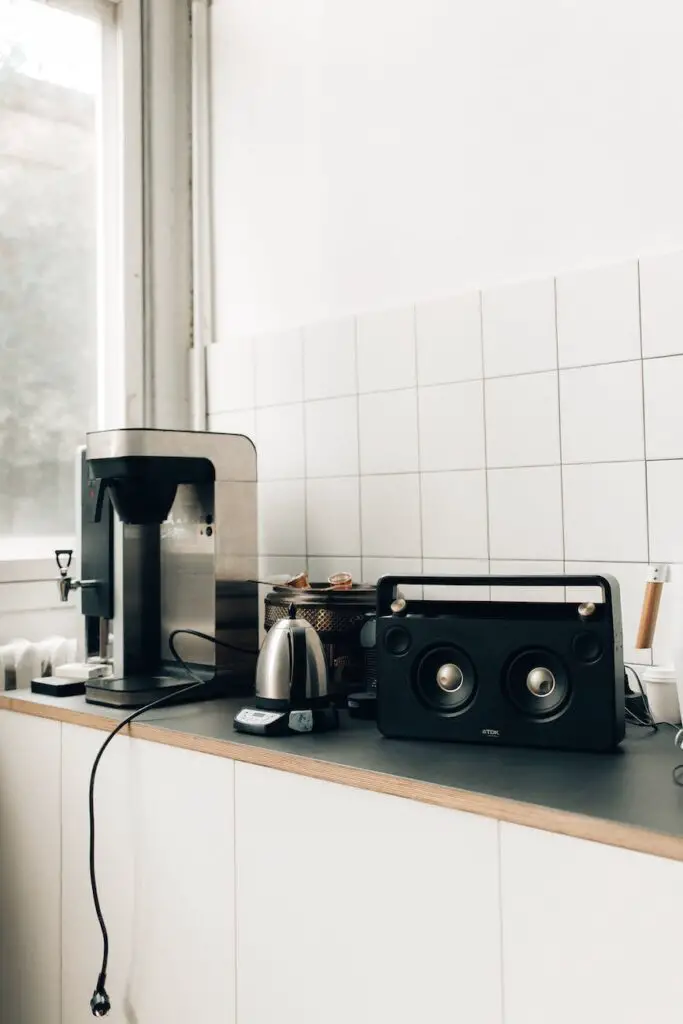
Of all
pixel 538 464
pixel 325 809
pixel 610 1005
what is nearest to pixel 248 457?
pixel 538 464

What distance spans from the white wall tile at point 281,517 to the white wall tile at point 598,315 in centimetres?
67

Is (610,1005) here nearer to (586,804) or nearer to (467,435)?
(586,804)

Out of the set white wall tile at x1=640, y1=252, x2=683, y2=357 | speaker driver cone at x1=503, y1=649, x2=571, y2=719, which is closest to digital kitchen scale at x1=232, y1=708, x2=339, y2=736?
speaker driver cone at x1=503, y1=649, x2=571, y2=719

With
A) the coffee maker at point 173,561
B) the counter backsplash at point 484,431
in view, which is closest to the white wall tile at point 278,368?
the counter backsplash at point 484,431

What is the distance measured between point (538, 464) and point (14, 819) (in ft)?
3.69

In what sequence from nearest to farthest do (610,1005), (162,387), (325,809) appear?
(610,1005) → (325,809) → (162,387)

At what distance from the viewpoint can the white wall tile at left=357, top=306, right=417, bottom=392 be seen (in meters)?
1.88

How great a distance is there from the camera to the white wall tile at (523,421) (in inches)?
65.9

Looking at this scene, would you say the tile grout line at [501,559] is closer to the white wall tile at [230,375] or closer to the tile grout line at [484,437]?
the tile grout line at [484,437]

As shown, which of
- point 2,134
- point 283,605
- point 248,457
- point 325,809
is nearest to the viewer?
Answer: point 325,809

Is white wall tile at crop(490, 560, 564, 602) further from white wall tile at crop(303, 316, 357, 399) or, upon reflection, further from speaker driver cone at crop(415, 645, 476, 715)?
white wall tile at crop(303, 316, 357, 399)

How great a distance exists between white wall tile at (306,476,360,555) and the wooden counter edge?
2.05 feet

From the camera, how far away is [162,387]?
2.28 meters

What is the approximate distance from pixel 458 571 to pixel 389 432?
0.31 metres
